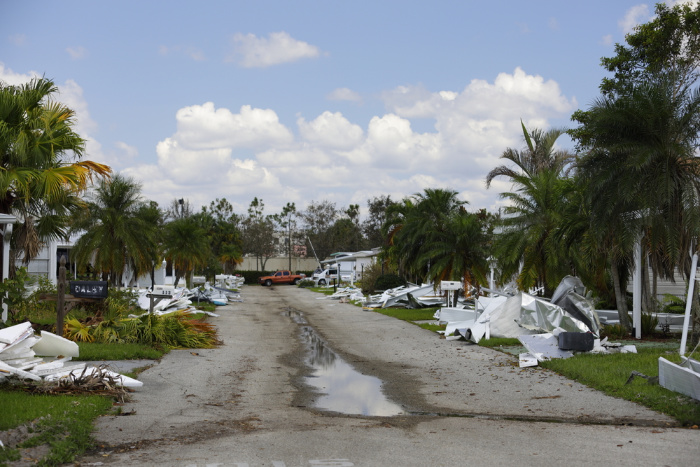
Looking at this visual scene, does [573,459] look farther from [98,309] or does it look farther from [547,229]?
[98,309]

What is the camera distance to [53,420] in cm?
677

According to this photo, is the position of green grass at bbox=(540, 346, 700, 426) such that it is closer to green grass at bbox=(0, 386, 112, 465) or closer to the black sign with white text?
green grass at bbox=(0, 386, 112, 465)

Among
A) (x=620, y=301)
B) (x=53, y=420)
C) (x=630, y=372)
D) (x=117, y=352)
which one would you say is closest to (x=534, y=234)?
(x=620, y=301)

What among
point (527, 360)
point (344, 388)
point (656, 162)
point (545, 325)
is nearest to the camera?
point (344, 388)

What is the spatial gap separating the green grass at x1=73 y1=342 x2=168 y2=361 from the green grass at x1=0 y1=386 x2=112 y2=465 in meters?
4.17

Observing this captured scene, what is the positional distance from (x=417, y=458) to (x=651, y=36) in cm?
1986

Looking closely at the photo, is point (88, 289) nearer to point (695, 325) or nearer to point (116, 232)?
point (116, 232)

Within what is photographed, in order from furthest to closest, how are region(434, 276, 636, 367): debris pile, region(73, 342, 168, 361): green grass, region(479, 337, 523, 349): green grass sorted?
region(479, 337, 523, 349): green grass, region(434, 276, 636, 367): debris pile, region(73, 342, 168, 361): green grass

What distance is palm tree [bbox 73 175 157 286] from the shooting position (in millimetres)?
25922

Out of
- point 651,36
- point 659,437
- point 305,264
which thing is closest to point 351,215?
point 305,264

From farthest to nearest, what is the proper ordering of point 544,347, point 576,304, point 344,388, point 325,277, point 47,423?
point 325,277, point 576,304, point 544,347, point 344,388, point 47,423

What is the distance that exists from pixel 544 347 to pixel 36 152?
11.6 metres

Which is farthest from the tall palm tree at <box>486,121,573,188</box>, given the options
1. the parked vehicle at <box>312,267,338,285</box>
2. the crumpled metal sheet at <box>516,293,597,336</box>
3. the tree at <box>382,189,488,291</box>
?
the parked vehicle at <box>312,267,338,285</box>

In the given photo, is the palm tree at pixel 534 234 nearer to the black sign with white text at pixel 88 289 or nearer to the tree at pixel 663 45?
the tree at pixel 663 45
